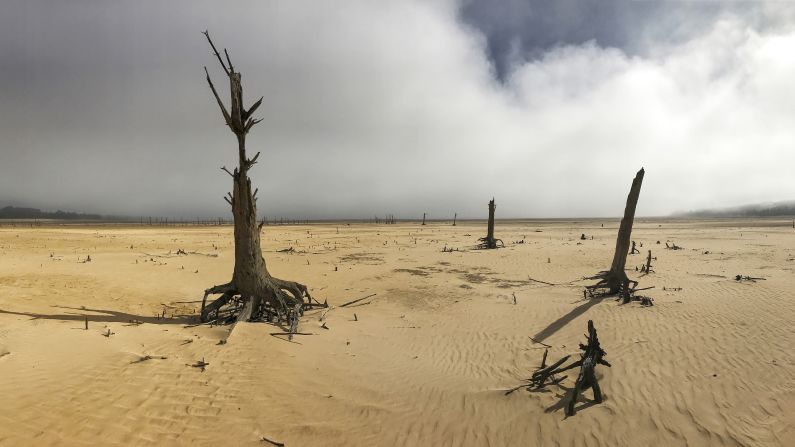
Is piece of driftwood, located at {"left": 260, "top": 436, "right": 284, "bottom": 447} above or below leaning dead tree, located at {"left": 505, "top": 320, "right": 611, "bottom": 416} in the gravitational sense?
below

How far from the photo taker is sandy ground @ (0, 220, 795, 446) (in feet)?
17.4

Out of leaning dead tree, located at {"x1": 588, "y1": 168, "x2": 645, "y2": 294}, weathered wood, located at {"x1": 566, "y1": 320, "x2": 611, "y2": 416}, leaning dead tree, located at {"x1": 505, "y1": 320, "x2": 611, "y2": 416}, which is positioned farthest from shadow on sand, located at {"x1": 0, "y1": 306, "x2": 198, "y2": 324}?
leaning dead tree, located at {"x1": 588, "y1": 168, "x2": 645, "y2": 294}

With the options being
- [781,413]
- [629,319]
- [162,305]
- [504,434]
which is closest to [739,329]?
[629,319]

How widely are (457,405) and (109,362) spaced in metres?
5.97

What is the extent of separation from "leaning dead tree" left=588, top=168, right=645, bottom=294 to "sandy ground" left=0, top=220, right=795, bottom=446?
1142 millimetres

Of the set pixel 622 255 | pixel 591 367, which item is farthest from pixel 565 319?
pixel 591 367

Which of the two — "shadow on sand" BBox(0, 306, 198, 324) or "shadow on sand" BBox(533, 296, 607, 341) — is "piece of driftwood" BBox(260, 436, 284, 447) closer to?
"shadow on sand" BBox(0, 306, 198, 324)

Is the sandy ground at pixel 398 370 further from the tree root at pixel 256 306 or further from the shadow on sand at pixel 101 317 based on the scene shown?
the tree root at pixel 256 306

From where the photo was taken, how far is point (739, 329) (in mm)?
9180

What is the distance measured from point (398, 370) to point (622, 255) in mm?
9740

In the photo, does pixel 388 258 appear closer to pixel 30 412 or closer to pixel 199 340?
pixel 199 340

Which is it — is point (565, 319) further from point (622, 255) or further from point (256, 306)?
point (256, 306)

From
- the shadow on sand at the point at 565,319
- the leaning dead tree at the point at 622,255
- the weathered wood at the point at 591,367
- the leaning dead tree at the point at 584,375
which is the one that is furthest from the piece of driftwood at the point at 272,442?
the leaning dead tree at the point at 622,255

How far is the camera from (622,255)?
1305cm
